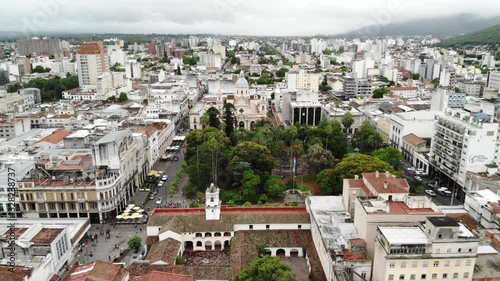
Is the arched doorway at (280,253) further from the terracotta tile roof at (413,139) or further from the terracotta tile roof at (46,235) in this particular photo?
the terracotta tile roof at (413,139)

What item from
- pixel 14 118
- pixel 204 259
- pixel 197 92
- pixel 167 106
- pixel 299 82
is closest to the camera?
pixel 204 259

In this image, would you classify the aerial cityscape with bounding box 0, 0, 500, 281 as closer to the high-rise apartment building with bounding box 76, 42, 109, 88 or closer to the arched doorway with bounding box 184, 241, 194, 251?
the arched doorway with bounding box 184, 241, 194, 251

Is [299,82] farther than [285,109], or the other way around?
[299,82]

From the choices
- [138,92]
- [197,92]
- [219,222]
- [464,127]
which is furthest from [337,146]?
[138,92]

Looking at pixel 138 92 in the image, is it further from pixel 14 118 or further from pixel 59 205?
pixel 59 205

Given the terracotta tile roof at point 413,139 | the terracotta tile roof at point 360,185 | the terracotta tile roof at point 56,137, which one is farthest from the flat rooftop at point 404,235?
the terracotta tile roof at point 56,137

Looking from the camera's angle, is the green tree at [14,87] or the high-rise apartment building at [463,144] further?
the green tree at [14,87]

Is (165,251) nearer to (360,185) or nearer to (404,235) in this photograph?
(360,185)
